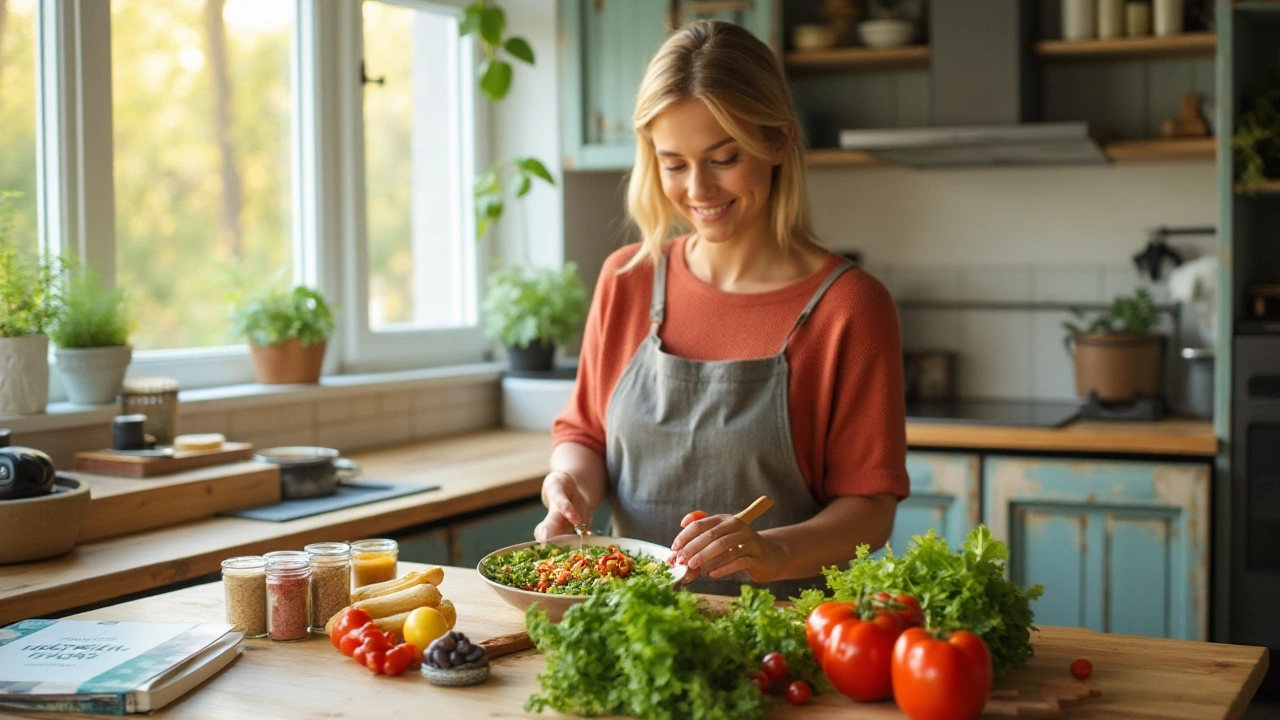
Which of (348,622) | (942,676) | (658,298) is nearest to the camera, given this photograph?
(942,676)

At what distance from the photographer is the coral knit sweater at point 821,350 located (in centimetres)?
215

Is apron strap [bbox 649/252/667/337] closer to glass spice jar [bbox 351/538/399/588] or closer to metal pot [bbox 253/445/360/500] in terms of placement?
glass spice jar [bbox 351/538/399/588]

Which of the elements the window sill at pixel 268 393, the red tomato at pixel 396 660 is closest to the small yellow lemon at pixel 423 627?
the red tomato at pixel 396 660

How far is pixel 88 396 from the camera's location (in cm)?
286

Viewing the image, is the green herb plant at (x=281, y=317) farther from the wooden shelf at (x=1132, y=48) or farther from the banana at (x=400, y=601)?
the wooden shelf at (x=1132, y=48)

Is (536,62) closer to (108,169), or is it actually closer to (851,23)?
(851,23)

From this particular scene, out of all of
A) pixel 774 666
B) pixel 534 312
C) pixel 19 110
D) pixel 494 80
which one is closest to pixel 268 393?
pixel 19 110

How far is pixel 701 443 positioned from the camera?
227cm

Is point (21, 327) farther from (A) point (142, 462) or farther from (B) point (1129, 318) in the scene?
(B) point (1129, 318)

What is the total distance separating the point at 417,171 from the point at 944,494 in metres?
1.87

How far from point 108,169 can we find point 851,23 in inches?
94.7

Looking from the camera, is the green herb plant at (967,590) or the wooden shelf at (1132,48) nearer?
the green herb plant at (967,590)

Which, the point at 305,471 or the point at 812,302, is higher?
the point at 812,302

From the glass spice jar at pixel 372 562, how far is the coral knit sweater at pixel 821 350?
1.94ft
